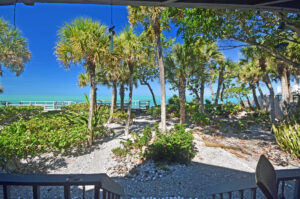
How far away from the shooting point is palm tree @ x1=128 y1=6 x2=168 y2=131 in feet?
18.4

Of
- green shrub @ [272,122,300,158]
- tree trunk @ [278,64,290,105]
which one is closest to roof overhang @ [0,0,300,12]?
green shrub @ [272,122,300,158]

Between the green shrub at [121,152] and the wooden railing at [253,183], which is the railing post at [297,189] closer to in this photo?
the wooden railing at [253,183]

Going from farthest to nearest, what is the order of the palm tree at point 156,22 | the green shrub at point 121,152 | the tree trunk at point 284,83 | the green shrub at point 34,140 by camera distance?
the tree trunk at point 284,83 → the palm tree at point 156,22 → the green shrub at point 121,152 → the green shrub at point 34,140

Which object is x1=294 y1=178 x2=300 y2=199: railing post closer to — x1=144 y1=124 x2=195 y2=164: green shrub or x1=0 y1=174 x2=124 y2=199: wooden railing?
x1=0 y1=174 x2=124 y2=199: wooden railing

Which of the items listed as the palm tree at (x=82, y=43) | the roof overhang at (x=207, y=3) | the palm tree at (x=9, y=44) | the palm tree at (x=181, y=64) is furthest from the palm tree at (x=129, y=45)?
the palm tree at (x=9, y=44)

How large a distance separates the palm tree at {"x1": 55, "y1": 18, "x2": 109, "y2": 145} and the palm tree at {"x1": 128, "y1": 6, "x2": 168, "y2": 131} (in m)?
1.71

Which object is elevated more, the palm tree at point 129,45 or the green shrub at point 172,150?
the palm tree at point 129,45

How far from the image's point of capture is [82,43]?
4.75 metres

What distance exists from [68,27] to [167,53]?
546cm

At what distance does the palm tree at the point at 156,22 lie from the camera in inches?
220

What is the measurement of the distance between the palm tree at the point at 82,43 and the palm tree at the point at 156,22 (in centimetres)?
171

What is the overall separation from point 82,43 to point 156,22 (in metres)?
3.09

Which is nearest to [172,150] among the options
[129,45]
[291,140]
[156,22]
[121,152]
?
[121,152]

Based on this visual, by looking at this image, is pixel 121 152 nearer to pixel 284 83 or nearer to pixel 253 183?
pixel 253 183
